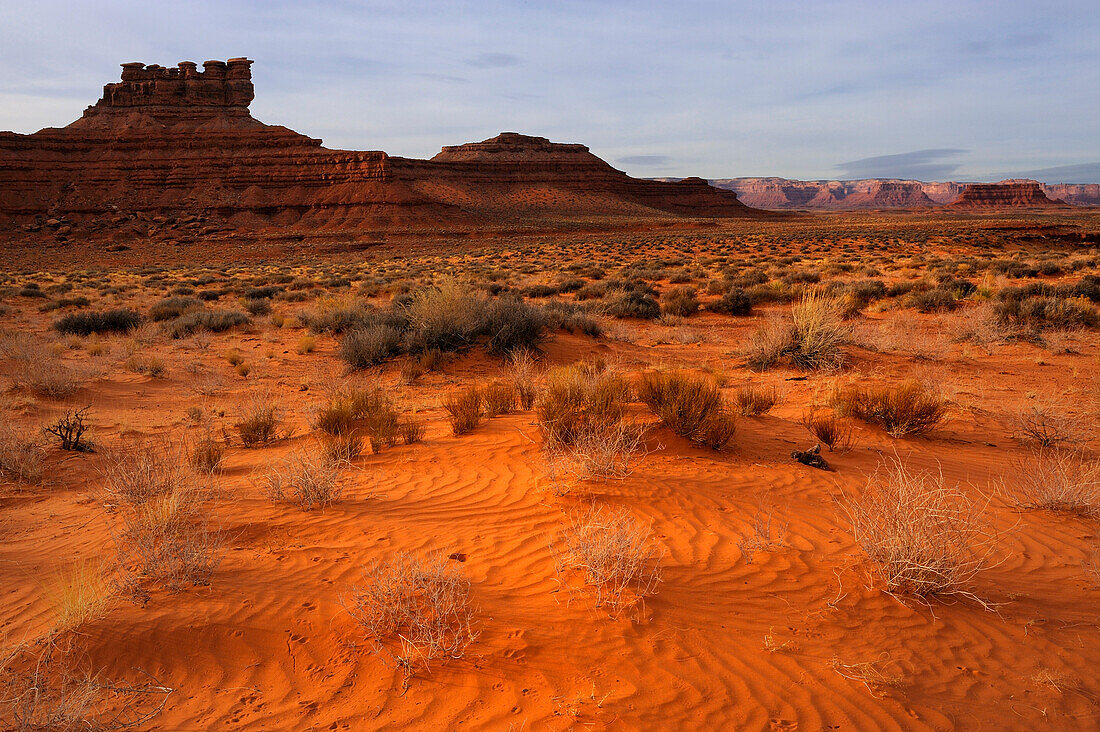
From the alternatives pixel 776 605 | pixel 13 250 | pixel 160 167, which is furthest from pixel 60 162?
pixel 776 605

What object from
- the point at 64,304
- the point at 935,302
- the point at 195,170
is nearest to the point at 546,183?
the point at 195,170

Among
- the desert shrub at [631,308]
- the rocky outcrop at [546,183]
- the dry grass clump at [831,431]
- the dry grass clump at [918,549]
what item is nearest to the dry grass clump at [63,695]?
the dry grass clump at [918,549]

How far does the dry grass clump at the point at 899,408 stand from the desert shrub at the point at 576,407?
9.28 feet

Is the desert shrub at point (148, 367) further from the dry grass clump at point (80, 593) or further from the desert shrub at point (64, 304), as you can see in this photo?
the desert shrub at point (64, 304)

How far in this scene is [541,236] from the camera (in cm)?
5638

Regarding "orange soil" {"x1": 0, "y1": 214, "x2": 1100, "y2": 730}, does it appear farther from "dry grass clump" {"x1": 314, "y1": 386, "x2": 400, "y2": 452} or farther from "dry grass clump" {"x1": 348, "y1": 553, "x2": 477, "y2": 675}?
"dry grass clump" {"x1": 314, "y1": 386, "x2": 400, "y2": 452}

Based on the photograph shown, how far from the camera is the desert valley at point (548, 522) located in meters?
2.86

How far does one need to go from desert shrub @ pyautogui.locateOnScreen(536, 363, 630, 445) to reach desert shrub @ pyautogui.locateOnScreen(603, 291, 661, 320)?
9.34m

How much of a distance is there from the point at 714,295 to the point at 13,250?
54.1 metres

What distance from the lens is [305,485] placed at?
4.86 meters

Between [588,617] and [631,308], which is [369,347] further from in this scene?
[588,617]

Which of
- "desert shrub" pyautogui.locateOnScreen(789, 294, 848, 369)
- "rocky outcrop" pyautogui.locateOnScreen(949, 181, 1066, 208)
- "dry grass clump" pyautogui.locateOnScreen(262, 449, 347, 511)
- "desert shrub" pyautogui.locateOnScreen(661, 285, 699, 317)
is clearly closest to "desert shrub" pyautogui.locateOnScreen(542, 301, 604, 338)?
"desert shrub" pyautogui.locateOnScreen(661, 285, 699, 317)

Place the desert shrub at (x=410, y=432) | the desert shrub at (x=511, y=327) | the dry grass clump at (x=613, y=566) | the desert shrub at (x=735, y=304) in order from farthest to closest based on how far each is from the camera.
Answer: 1. the desert shrub at (x=735, y=304)
2. the desert shrub at (x=511, y=327)
3. the desert shrub at (x=410, y=432)
4. the dry grass clump at (x=613, y=566)

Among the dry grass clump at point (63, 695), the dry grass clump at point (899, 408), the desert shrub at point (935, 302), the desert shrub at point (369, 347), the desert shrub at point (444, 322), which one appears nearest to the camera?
the dry grass clump at point (63, 695)
